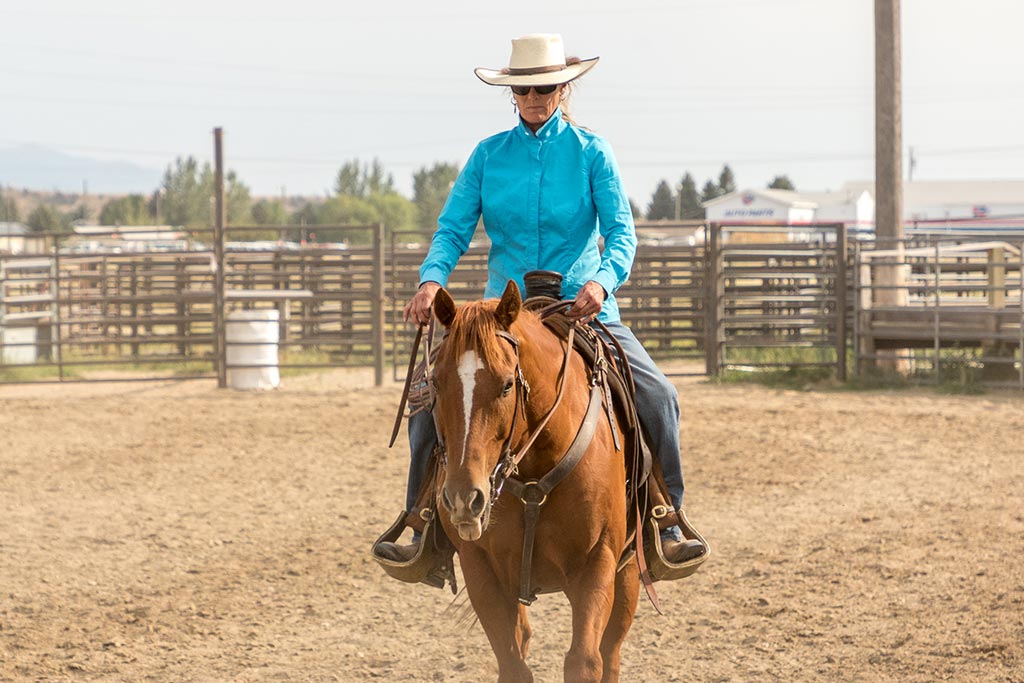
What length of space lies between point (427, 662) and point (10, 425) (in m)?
8.00

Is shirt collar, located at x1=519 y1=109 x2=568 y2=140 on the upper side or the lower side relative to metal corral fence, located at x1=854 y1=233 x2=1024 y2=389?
upper

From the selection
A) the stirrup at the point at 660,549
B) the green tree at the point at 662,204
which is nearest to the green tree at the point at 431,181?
the green tree at the point at 662,204

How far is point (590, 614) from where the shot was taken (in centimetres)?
361

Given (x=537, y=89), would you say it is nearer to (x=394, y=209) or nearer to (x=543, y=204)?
(x=543, y=204)

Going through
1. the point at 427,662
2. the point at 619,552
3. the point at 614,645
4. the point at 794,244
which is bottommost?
the point at 427,662

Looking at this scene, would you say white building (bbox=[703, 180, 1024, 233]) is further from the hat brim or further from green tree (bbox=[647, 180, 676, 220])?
the hat brim

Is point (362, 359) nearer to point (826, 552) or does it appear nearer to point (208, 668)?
point (826, 552)

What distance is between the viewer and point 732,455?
386 inches

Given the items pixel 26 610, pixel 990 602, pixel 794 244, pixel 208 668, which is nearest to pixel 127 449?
pixel 26 610

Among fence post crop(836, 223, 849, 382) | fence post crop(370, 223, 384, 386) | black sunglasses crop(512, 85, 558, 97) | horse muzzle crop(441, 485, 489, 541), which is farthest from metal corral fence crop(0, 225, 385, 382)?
horse muzzle crop(441, 485, 489, 541)

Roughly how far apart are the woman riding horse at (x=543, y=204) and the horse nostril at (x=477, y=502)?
3.44ft

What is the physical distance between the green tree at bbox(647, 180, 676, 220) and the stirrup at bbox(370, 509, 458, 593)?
81974 mm

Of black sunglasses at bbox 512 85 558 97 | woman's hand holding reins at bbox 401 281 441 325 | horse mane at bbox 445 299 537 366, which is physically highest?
black sunglasses at bbox 512 85 558 97

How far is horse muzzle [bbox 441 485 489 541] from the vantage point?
298 cm
